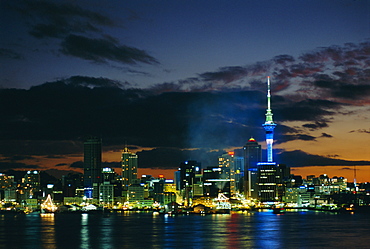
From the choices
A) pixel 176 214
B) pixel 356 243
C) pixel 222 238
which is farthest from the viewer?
pixel 176 214

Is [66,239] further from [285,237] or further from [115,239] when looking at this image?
[285,237]

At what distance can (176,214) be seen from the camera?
652 feet

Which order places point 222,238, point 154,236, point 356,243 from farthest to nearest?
point 154,236 → point 222,238 → point 356,243

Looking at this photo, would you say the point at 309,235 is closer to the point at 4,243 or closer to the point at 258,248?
the point at 258,248

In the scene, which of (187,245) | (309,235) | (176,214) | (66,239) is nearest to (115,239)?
(66,239)

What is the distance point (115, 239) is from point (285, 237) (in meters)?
25.0

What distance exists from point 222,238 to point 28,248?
27.1 meters

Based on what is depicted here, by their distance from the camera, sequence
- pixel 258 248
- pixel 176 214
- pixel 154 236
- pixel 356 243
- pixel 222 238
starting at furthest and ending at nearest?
1. pixel 176 214
2. pixel 154 236
3. pixel 222 238
4. pixel 356 243
5. pixel 258 248

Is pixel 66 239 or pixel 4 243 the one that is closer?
pixel 4 243

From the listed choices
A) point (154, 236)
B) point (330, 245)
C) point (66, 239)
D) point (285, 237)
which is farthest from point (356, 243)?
point (66, 239)

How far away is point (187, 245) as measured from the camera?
247 ft

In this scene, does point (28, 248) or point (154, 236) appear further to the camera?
point (154, 236)

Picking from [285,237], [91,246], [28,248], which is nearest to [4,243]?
[28,248]

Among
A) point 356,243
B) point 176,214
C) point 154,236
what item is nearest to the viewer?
point 356,243
